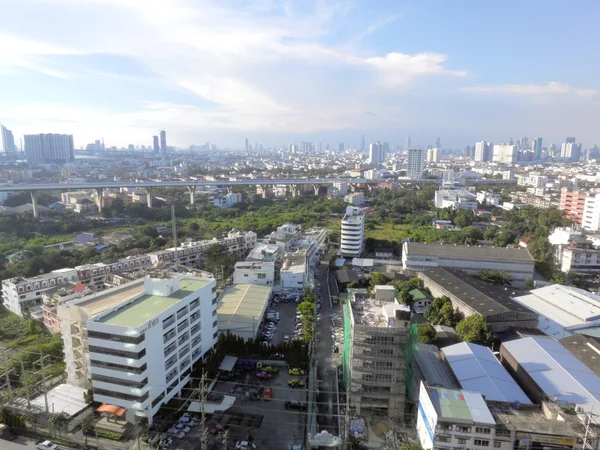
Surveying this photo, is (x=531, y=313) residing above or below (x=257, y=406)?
above

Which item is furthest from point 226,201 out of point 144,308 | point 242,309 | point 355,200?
point 144,308

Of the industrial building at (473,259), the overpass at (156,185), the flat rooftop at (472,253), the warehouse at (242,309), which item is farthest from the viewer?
the overpass at (156,185)

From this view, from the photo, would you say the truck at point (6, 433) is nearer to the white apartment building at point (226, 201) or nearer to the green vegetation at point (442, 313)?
the green vegetation at point (442, 313)

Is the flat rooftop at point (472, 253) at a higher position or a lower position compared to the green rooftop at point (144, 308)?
lower

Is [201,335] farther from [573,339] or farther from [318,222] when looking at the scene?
[318,222]

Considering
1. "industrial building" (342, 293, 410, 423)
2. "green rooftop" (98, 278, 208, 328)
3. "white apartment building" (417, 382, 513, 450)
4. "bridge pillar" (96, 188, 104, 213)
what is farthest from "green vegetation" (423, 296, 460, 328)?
"bridge pillar" (96, 188, 104, 213)

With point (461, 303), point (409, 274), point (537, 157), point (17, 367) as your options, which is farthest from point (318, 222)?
point (537, 157)

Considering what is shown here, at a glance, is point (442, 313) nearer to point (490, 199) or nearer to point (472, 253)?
point (472, 253)

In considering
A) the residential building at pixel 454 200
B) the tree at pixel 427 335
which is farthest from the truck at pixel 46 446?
the residential building at pixel 454 200
